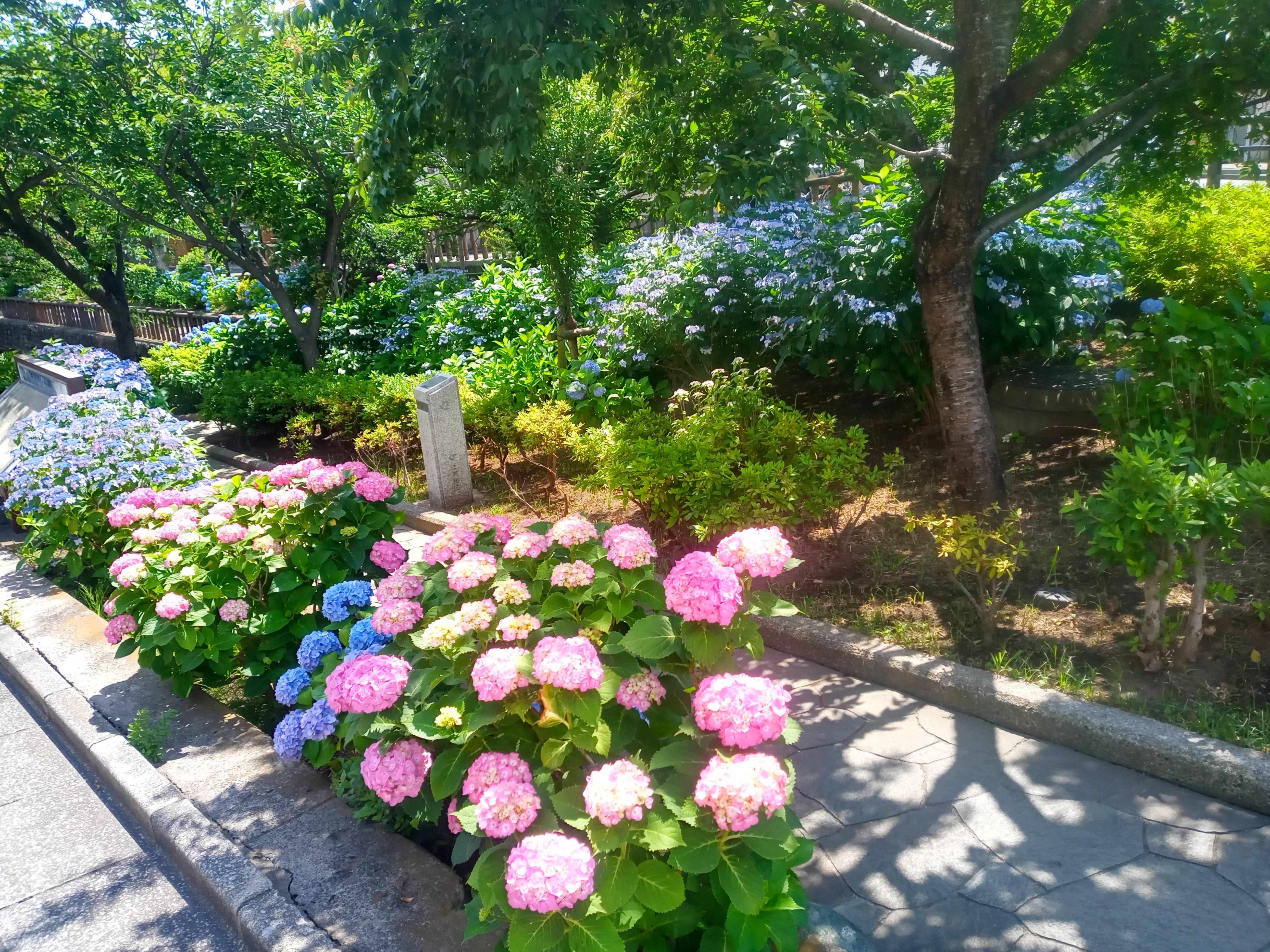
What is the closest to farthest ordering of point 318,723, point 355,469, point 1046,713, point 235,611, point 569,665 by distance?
point 569,665 < point 318,723 < point 1046,713 < point 235,611 < point 355,469

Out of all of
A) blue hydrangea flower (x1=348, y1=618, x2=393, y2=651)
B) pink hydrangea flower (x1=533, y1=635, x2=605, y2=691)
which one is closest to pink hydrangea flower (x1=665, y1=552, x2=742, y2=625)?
pink hydrangea flower (x1=533, y1=635, x2=605, y2=691)

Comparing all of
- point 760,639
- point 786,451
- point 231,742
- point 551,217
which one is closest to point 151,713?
point 231,742

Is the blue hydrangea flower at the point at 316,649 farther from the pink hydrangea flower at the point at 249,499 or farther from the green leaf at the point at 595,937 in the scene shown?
the green leaf at the point at 595,937

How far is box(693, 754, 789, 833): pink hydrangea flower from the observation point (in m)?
2.07

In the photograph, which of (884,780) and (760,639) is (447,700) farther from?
(884,780)

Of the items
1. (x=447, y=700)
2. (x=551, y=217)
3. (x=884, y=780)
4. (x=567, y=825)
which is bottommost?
(x=884, y=780)

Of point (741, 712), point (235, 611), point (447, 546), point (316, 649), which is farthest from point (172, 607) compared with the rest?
point (741, 712)

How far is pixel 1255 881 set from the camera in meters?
2.66

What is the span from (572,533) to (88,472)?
13.1ft

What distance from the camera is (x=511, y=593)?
2777 mm

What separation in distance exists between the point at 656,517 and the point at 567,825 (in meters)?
3.00

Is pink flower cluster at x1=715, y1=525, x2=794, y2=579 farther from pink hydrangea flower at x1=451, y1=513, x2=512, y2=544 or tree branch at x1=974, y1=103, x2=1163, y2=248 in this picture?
tree branch at x1=974, y1=103, x2=1163, y2=248

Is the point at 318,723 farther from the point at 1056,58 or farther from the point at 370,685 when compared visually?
the point at 1056,58

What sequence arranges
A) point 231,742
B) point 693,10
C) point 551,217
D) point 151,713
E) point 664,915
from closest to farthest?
point 664,915 → point 231,742 → point 151,713 → point 693,10 → point 551,217
